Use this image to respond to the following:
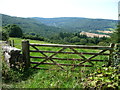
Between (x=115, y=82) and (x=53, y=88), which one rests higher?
(x=115, y=82)

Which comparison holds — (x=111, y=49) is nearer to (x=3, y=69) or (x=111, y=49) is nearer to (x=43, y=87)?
(x=43, y=87)

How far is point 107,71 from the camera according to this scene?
371 centimetres

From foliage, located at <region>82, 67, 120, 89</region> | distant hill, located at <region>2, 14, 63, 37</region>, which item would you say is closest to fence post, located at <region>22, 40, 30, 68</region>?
foliage, located at <region>82, 67, 120, 89</region>

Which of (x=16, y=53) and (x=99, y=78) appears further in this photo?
(x=16, y=53)

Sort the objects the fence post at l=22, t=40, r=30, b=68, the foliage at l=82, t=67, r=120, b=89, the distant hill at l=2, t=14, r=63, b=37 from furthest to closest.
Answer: the distant hill at l=2, t=14, r=63, b=37 < the fence post at l=22, t=40, r=30, b=68 < the foliage at l=82, t=67, r=120, b=89

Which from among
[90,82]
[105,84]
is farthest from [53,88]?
[105,84]

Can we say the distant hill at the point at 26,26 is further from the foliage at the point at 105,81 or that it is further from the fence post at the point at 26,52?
the foliage at the point at 105,81

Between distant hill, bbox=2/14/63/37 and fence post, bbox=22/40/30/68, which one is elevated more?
distant hill, bbox=2/14/63/37

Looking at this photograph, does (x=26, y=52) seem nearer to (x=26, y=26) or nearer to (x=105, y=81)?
(x=105, y=81)

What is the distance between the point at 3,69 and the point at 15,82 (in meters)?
0.75

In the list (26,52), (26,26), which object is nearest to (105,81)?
(26,52)

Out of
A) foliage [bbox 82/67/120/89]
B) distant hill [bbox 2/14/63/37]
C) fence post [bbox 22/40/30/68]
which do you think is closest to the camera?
foliage [bbox 82/67/120/89]

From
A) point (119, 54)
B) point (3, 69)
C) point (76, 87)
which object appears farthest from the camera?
point (3, 69)

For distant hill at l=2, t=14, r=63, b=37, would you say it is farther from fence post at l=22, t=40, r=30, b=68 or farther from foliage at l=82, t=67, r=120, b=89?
foliage at l=82, t=67, r=120, b=89
